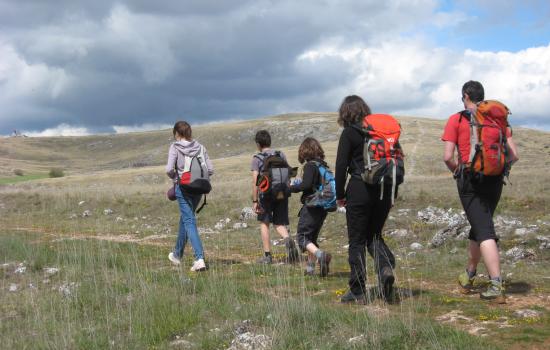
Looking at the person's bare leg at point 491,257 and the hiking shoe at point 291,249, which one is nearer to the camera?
the person's bare leg at point 491,257

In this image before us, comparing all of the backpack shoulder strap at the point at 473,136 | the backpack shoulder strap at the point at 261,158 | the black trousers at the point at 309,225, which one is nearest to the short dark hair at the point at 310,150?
the black trousers at the point at 309,225

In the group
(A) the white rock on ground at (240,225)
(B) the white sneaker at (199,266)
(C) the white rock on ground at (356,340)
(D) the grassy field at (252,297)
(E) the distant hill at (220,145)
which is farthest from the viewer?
(E) the distant hill at (220,145)

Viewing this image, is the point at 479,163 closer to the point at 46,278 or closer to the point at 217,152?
the point at 46,278

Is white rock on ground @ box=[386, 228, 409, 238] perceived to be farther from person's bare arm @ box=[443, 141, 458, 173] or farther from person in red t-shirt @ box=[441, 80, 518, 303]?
person's bare arm @ box=[443, 141, 458, 173]

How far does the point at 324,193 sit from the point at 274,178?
116 centimetres

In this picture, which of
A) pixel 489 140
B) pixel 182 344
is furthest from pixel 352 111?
pixel 182 344

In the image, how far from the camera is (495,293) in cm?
612

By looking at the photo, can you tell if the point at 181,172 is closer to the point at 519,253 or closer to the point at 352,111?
the point at 352,111

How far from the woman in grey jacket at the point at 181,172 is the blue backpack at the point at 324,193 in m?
1.67

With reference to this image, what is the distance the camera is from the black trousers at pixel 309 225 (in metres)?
8.12

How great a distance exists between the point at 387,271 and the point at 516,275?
2.63 metres

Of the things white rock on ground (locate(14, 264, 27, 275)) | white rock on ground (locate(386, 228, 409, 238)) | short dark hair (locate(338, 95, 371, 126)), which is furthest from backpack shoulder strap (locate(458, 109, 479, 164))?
white rock on ground (locate(14, 264, 27, 275))

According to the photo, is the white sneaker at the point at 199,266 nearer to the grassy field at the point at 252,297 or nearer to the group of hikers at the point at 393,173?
the grassy field at the point at 252,297

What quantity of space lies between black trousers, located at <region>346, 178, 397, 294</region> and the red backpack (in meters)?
0.19
